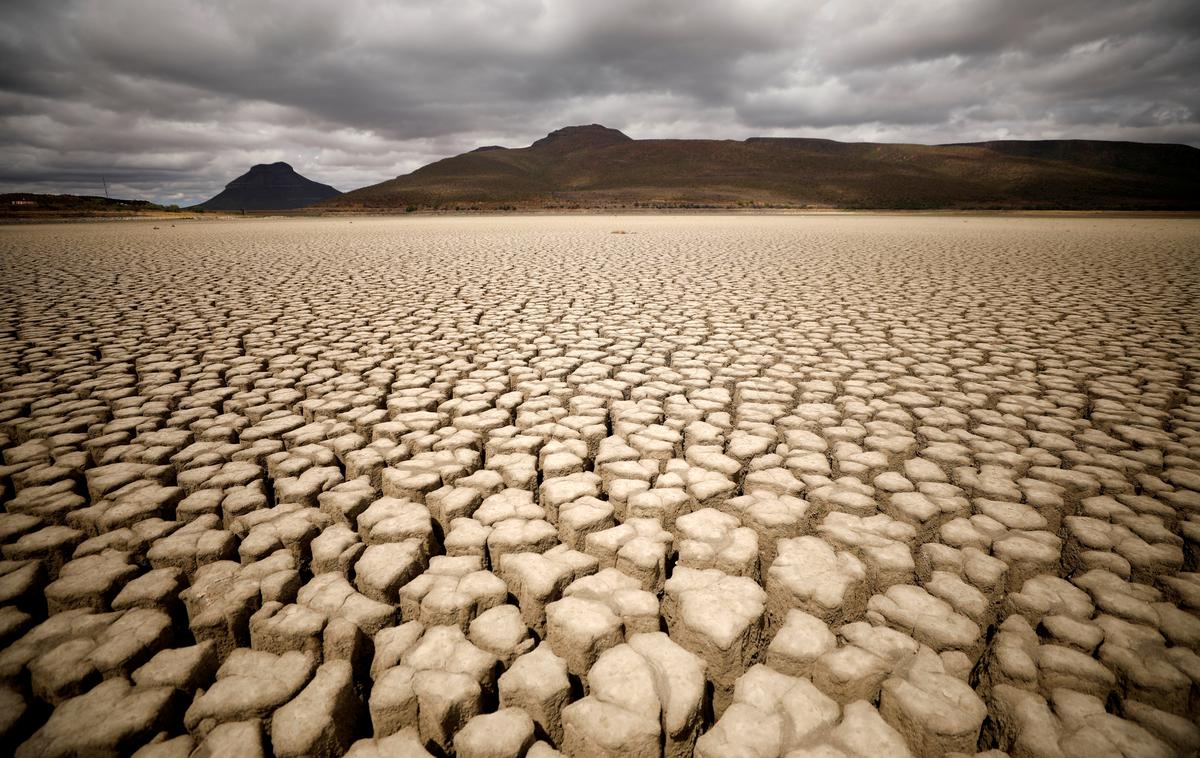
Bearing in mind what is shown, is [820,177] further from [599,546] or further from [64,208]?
[599,546]

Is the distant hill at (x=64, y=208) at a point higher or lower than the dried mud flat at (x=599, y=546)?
higher

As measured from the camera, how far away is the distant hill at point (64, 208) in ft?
66.0

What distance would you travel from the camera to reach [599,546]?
4.38ft

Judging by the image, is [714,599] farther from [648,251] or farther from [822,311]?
[648,251]

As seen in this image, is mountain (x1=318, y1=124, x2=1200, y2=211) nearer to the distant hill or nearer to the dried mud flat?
the distant hill

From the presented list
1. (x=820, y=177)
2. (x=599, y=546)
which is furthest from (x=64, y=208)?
(x=820, y=177)

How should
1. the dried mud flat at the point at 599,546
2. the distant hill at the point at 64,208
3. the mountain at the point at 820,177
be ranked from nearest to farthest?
the dried mud flat at the point at 599,546
the distant hill at the point at 64,208
the mountain at the point at 820,177

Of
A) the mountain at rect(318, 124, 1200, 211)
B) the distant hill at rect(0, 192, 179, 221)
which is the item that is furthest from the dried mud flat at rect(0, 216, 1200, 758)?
the mountain at rect(318, 124, 1200, 211)

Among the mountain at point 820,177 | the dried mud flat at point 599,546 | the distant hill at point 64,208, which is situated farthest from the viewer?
the mountain at point 820,177

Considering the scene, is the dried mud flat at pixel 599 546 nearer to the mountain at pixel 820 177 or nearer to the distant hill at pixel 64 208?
the distant hill at pixel 64 208

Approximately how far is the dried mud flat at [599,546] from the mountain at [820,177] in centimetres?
3255

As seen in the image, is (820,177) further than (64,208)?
Yes

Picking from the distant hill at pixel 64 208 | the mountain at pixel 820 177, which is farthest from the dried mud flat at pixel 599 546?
the mountain at pixel 820 177

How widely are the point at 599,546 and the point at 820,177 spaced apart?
6106 cm
